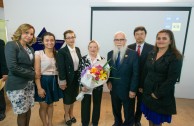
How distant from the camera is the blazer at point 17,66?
173cm

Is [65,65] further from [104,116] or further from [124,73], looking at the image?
[104,116]

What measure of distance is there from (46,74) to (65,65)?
0.30 metres

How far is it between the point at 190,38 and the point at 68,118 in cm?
325

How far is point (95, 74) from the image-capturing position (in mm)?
1907

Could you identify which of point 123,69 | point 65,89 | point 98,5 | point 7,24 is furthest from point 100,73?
point 7,24

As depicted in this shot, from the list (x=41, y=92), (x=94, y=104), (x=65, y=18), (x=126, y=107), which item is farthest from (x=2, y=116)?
(x=65, y=18)

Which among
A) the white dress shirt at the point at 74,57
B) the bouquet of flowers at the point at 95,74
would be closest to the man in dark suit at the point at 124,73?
the bouquet of flowers at the point at 95,74

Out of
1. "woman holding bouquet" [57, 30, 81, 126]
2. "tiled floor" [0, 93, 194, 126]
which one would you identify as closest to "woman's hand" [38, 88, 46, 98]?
"woman holding bouquet" [57, 30, 81, 126]

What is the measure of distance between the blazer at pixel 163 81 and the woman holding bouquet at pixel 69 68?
3.60 feet

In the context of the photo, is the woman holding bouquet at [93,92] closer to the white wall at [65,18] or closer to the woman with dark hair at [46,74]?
the woman with dark hair at [46,74]

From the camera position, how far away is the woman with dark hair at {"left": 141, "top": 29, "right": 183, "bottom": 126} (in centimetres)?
165

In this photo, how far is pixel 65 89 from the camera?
92.1 inches

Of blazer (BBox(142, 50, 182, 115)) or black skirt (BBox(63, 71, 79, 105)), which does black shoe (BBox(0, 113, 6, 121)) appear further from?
blazer (BBox(142, 50, 182, 115))

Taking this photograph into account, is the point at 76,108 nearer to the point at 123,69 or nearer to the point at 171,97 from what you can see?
the point at 123,69
